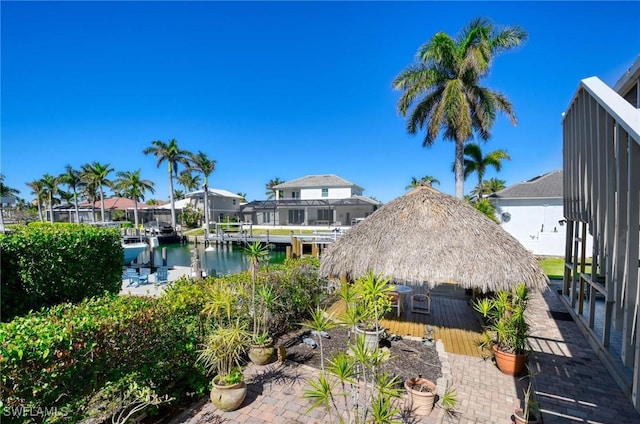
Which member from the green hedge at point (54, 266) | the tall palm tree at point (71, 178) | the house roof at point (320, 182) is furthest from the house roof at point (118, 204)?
the green hedge at point (54, 266)

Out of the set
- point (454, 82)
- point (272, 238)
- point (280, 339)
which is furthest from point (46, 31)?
point (272, 238)

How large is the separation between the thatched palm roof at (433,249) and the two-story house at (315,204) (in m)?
23.7

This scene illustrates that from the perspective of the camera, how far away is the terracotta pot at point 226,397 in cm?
448

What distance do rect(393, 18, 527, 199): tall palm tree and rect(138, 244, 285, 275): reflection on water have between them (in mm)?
15217

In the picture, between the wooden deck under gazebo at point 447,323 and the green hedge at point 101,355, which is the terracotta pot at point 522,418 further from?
the green hedge at point 101,355

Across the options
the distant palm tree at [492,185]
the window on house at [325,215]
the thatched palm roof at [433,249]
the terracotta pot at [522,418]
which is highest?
the distant palm tree at [492,185]

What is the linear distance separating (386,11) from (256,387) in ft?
36.8

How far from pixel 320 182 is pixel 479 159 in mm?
19724

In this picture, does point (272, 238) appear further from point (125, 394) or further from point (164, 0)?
point (125, 394)

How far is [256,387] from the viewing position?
524 centimetres

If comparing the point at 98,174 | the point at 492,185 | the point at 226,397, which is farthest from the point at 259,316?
the point at 492,185

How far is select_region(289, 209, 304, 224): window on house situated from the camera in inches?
1460

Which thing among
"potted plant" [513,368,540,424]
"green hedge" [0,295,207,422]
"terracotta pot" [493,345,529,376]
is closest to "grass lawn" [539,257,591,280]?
"terracotta pot" [493,345,529,376]

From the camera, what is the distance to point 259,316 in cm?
657
